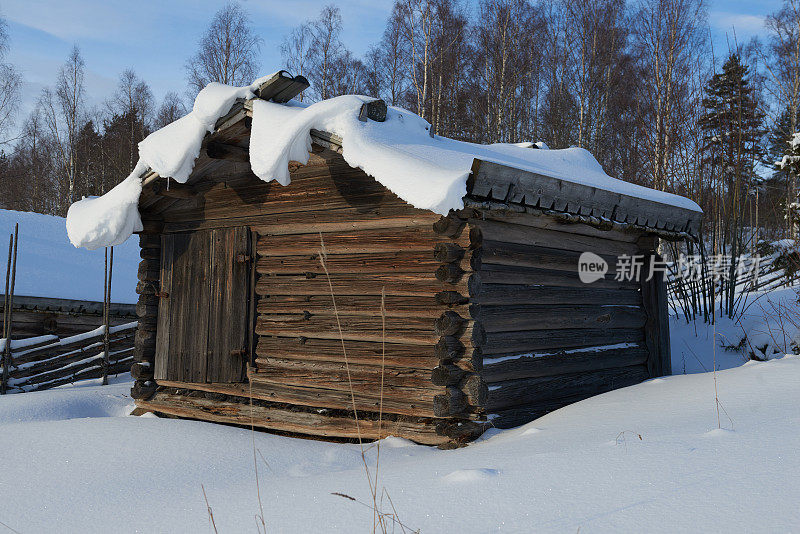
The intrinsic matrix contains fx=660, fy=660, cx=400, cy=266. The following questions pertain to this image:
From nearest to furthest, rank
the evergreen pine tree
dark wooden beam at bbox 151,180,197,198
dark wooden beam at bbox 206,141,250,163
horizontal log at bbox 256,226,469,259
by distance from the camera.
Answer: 1. horizontal log at bbox 256,226,469,259
2. dark wooden beam at bbox 206,141,250,163
3. dark wooden beam at bbox 151,180,197,198
4. the evergreen pine tree

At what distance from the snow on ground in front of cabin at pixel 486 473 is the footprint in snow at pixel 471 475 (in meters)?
0.01

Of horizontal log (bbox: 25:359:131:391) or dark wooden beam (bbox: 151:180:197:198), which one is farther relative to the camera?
horizontal log (bbox: 25:359:131:391)

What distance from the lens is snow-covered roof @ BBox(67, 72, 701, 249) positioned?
16.1 ft

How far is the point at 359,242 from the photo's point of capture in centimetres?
625

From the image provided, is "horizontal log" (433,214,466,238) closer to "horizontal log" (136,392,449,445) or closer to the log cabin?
the log cabin

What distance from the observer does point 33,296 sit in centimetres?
1067

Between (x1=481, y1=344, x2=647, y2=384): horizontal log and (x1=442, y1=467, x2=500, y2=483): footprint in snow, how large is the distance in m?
2.40

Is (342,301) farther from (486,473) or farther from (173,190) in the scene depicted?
(486,473)

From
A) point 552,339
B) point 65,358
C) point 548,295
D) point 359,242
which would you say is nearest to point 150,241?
point 359,242

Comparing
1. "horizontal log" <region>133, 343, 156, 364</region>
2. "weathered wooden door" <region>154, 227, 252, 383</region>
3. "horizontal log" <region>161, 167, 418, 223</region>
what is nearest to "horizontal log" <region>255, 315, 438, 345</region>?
"weathered wooden door" <region>154, 227, 252, 383</region>

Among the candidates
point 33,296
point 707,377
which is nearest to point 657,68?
point 707,377

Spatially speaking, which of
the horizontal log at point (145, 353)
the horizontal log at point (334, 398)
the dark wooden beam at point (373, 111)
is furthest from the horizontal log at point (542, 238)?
the horizontal log at point (145, 353)

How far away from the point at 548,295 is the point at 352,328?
1.96 meters

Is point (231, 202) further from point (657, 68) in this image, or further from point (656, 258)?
point (657, 68)
